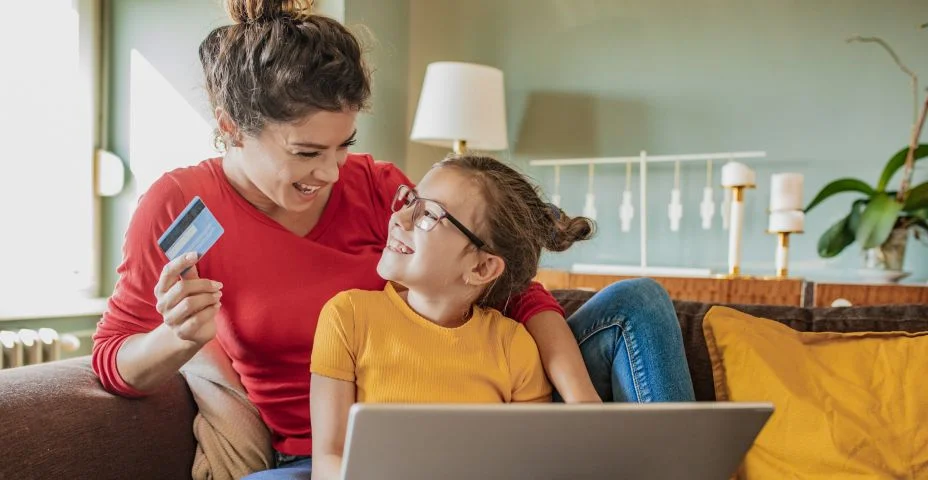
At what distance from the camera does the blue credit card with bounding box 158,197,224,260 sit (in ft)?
3.51

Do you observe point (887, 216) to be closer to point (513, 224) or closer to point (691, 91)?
point (691, 91)

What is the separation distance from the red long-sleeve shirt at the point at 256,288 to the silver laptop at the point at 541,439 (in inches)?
19.7

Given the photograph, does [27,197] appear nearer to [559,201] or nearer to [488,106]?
[488,106]

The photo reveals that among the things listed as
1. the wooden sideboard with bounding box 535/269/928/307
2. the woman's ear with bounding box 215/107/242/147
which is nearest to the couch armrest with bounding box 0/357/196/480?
the woman's ear with bounding box 215/107/242/147

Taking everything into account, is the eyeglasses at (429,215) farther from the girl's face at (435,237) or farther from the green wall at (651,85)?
the green wall at (651,85)

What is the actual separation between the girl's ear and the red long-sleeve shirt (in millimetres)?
121

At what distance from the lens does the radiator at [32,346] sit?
7.72ft

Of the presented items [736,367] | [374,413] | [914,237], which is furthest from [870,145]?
[374,413]

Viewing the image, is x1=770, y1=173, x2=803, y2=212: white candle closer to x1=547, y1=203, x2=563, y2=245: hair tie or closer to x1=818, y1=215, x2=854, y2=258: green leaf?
x1=818, y1=215, x2=854, y2=258: green leaf

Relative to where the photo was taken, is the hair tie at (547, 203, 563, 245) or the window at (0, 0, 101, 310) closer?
the hair tie at (547, 203, 563, 245)

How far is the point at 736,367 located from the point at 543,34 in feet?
7.81

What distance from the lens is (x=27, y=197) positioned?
2.74 meters

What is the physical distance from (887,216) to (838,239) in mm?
247

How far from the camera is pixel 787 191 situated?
102 inches
